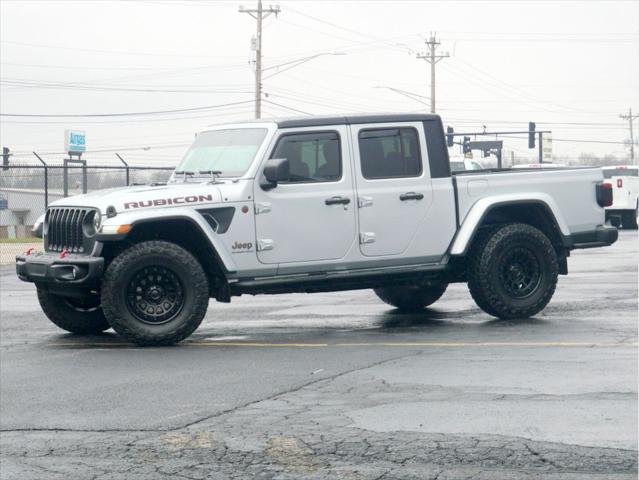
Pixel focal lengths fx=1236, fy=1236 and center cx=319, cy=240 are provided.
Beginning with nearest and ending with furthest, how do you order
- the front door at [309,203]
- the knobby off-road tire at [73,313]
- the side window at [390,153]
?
1. the front door at [309,203]
2. the side window at [390,153]
3. the knobby off-road tire at [73,313]

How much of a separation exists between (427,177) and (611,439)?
5.96 metres

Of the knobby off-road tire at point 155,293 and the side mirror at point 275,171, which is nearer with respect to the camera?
the knobby off-road tire at point 155,293

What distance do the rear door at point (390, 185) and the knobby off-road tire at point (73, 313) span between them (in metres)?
2.90

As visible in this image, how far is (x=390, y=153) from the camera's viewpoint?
41.2ft

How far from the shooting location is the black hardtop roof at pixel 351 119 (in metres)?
12.3

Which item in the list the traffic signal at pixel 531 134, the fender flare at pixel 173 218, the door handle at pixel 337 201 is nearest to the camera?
the fender flare at pixel 173 218

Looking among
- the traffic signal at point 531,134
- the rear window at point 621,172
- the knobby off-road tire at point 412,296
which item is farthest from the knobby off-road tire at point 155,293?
the traffic signal at point 531,134

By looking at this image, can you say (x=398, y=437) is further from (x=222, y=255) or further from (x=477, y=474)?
(x=222, y=255)

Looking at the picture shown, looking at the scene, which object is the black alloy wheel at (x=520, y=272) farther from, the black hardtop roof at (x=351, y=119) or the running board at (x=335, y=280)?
the black hardtop roof at (x=351, y=119)

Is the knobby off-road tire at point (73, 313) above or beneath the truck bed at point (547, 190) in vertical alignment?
beneath

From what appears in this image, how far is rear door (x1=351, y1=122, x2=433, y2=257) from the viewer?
40.4 ft

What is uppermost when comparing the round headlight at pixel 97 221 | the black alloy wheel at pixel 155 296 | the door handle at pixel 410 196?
the door handle at pixel 410 196

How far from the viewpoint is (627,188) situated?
41.1 metres

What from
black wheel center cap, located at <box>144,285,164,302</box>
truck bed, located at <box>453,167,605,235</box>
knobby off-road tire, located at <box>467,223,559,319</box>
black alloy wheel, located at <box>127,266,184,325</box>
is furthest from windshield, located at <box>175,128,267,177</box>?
knobby off-road tire, located at <box>467,223,559,319</box>
